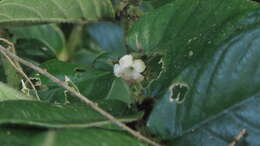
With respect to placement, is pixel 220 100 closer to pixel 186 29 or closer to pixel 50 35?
pixel 186 29

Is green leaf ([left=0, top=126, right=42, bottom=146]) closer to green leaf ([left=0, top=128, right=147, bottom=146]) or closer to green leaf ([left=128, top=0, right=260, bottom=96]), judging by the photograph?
green leaf ([left=0, top=128, right=147, bottom=146])

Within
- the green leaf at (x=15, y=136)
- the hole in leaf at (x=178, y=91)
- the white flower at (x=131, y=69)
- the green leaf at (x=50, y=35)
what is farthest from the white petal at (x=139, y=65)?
the green leaf at (x=50, y=35)

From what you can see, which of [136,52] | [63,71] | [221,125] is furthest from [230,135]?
[63,71]

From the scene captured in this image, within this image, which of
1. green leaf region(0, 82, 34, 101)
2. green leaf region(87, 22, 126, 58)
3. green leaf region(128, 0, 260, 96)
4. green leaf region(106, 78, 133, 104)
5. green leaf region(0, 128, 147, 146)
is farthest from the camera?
green leaf region(87, 22, 126, 58)

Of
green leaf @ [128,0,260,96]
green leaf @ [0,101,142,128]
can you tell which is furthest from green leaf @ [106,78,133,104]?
green leaf @ [0,101,142,128]

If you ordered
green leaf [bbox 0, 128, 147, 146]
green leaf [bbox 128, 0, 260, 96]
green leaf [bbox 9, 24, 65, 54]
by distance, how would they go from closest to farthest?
green leaf [bbox 0, 128, 147, 146] → green leaf [bbox 128, 0, 260, 96] → green leaf [bbox 9, 24, 65, 54]
